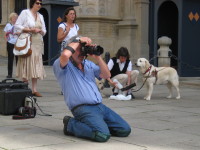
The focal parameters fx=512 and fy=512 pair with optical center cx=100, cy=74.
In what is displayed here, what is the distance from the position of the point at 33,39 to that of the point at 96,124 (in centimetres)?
481

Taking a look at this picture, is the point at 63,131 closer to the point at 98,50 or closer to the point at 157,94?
the point at 98,50

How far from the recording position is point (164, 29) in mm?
20656

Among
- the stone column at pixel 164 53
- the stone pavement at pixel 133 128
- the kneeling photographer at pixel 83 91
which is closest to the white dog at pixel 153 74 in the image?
the stone pavement at pixel 133 128

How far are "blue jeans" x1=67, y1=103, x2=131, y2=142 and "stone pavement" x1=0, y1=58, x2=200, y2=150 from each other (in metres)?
0.09

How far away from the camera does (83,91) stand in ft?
21.0

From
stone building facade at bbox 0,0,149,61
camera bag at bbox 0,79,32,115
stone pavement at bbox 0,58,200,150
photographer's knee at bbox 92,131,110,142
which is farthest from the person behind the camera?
stone building facade at bbox 0,0,149,61

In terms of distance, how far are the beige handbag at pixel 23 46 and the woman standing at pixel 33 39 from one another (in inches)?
5.1

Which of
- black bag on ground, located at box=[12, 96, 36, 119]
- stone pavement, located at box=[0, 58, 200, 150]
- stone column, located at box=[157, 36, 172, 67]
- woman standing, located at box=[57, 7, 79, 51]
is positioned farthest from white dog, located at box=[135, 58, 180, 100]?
stone column, located at box=[157, 36, 172, 67]

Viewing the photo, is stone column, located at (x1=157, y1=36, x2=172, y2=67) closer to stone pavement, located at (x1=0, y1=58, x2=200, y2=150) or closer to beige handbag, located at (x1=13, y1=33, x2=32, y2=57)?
stone pavement, located at (x1=0, y1=58, x2=200, y2=150)

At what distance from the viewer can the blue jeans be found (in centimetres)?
612

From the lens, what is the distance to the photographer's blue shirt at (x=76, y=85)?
21.0ft

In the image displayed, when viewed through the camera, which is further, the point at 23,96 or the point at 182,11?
the point at 182,11

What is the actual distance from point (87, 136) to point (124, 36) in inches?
645

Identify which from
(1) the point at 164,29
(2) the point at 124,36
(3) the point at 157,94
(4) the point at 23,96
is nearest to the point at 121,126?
(4) the point at 23,96
